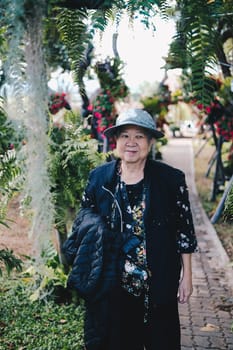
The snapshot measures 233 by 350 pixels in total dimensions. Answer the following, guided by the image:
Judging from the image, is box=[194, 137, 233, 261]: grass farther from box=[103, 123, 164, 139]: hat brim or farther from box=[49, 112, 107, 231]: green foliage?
box=[49, 112, 107, 231]: green foliage

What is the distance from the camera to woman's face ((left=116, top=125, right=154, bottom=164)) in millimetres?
2289

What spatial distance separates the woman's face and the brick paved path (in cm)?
173

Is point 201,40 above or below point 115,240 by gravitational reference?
above

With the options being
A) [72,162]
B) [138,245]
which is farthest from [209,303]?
[138,245]

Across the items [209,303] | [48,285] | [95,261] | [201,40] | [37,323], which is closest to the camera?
[201,40]

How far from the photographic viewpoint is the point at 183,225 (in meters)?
2.28

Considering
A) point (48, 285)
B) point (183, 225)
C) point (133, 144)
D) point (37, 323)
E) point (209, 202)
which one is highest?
point (133, 144)

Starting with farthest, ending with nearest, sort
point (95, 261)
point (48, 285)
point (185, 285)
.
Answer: point (48, 285), point (185, 285), point (95, 261)

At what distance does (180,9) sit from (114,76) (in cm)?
504

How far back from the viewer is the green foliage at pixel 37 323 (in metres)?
3.25

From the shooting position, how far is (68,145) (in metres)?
3.53

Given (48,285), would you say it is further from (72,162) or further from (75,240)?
(75,240)

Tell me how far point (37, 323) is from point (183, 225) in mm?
1880

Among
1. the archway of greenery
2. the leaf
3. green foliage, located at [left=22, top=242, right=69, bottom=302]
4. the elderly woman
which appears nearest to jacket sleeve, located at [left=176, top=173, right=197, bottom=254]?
the elderly woman
